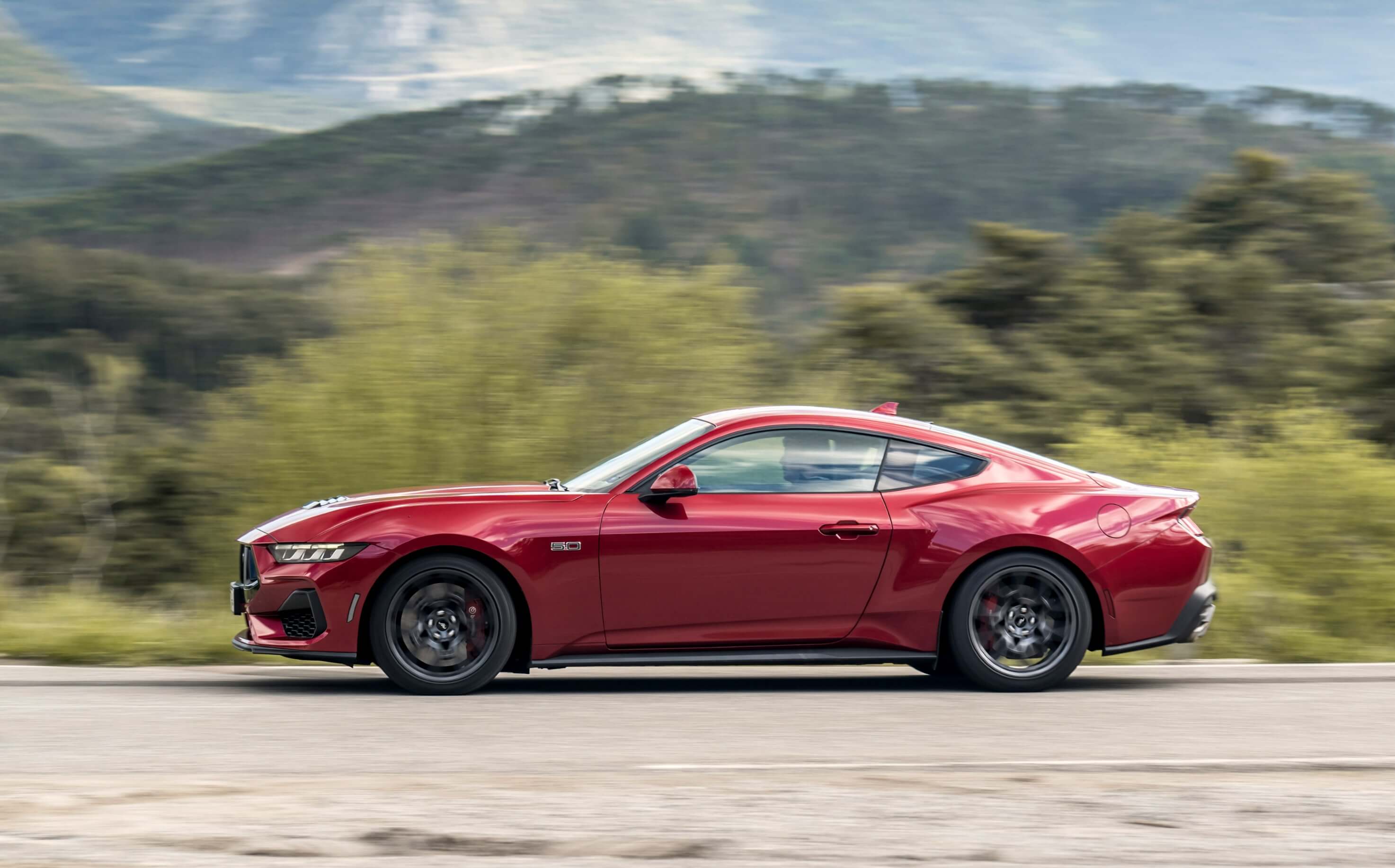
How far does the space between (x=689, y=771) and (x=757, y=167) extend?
2869 inches

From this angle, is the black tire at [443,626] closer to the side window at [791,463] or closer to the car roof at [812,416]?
the side window at [791,463]

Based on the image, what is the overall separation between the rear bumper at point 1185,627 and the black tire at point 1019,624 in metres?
0.21

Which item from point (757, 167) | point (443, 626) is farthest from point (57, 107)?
point (443, 626)

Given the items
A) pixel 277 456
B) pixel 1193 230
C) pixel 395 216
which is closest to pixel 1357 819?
pixel 277 456

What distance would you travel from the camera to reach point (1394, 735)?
253 inches

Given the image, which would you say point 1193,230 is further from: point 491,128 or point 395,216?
point 491,128

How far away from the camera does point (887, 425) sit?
298 inches

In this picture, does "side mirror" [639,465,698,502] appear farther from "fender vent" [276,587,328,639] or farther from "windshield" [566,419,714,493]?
"fender vent" [276,587,328,639]

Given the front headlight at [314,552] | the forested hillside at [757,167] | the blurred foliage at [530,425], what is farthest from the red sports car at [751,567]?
the forested hillside at [757,167]

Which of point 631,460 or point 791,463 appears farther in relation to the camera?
point 631,460

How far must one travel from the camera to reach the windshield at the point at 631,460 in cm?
736

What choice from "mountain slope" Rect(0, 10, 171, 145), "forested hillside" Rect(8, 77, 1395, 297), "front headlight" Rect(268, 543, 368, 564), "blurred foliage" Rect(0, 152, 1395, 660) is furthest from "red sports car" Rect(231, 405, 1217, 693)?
"mountain slope" Rect(0, 10, 171, 145)

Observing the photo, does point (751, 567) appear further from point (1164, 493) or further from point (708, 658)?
point (1164, 493)

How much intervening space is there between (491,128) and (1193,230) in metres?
48.4
